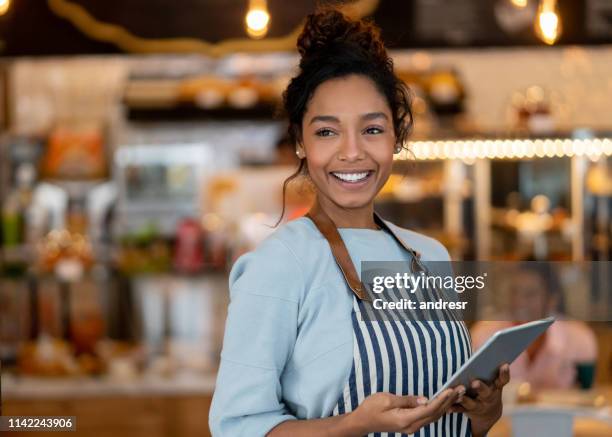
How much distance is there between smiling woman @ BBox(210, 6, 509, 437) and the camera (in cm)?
160

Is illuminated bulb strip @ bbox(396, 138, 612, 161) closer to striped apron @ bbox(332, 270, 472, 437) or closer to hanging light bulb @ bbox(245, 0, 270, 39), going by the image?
hanging light bulb @ bbox(245, 0, 270, 39)

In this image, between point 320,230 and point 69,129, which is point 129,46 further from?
point 69,129

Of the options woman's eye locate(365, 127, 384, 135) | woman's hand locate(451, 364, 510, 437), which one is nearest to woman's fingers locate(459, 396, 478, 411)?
woman's hand locate(451, 364, 510, 437)

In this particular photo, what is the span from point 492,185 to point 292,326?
4.41 m

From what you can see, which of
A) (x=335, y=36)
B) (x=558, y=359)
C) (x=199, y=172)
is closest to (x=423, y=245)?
(x=335, y=36)

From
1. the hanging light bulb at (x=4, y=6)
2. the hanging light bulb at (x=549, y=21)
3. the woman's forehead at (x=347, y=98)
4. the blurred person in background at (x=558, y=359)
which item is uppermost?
the hanging light bulb at (x=4, y=6)

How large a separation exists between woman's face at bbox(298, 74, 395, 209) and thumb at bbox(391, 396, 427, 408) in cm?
37

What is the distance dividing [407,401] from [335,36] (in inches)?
25.4

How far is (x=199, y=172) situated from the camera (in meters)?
6.57

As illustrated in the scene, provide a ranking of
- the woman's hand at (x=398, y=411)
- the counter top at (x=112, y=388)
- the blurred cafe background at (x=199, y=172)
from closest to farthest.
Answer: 1. the woman's hand at (x=398, y=411)
2. the blurred cafe background at (x=199, y=172)
3. the counter top at (x=112, y=388)

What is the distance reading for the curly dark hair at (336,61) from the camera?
1.72m

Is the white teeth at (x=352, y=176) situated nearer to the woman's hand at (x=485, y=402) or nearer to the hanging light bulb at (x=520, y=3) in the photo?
the woman's hand at (x=485, y=402)

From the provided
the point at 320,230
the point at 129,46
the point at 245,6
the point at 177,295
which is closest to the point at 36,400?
the point at 177,295

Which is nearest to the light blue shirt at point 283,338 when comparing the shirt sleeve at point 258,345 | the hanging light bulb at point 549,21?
the shirt sleeve at point 258,345
